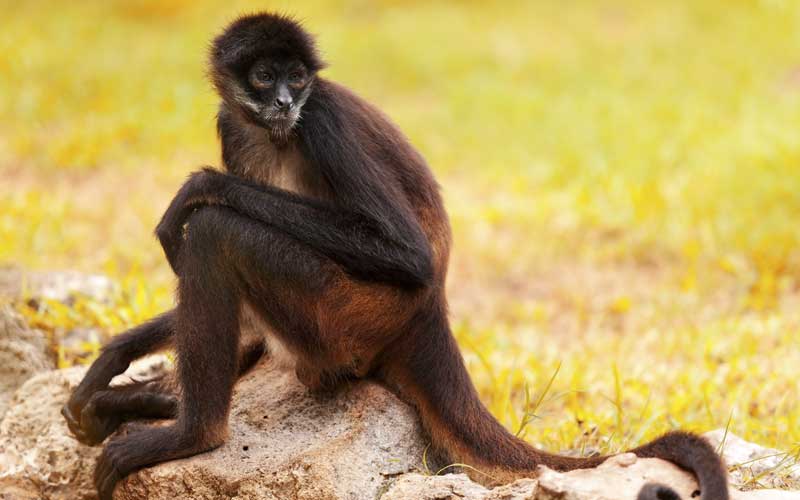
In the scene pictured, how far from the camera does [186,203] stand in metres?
3.62

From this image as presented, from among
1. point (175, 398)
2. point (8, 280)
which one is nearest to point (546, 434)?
point (175, 398)

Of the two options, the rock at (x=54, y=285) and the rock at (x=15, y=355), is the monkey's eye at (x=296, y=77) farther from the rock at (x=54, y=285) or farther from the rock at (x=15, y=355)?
the rock at (x=54, y=285)

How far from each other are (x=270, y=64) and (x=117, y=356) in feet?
4.50

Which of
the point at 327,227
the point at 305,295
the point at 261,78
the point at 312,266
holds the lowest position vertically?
the point at 305,295

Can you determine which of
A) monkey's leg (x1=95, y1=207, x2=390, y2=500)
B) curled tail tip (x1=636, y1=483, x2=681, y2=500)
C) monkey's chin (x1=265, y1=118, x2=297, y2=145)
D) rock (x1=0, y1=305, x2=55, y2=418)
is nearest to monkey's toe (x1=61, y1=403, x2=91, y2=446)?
monkey's leg (x1=95, y1=207, x2=390, y2=500)

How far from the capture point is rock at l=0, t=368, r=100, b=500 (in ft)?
13.4

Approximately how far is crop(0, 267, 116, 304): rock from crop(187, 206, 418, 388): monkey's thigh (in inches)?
98.5

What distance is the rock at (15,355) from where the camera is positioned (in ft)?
15.4

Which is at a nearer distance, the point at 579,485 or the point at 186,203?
the point at 579,485

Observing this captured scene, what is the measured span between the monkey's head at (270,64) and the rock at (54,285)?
94.3 inches

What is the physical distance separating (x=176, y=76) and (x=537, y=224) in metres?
5.43

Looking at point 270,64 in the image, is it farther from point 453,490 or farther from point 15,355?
point 15,355

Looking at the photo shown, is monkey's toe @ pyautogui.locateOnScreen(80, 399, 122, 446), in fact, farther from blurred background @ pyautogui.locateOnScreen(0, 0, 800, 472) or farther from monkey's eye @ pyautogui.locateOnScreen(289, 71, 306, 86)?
monkey's eye @ pyautogui.locateOnScreen(289, 71, 306, 86)

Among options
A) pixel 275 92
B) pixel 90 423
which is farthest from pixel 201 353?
pixel 275 92
